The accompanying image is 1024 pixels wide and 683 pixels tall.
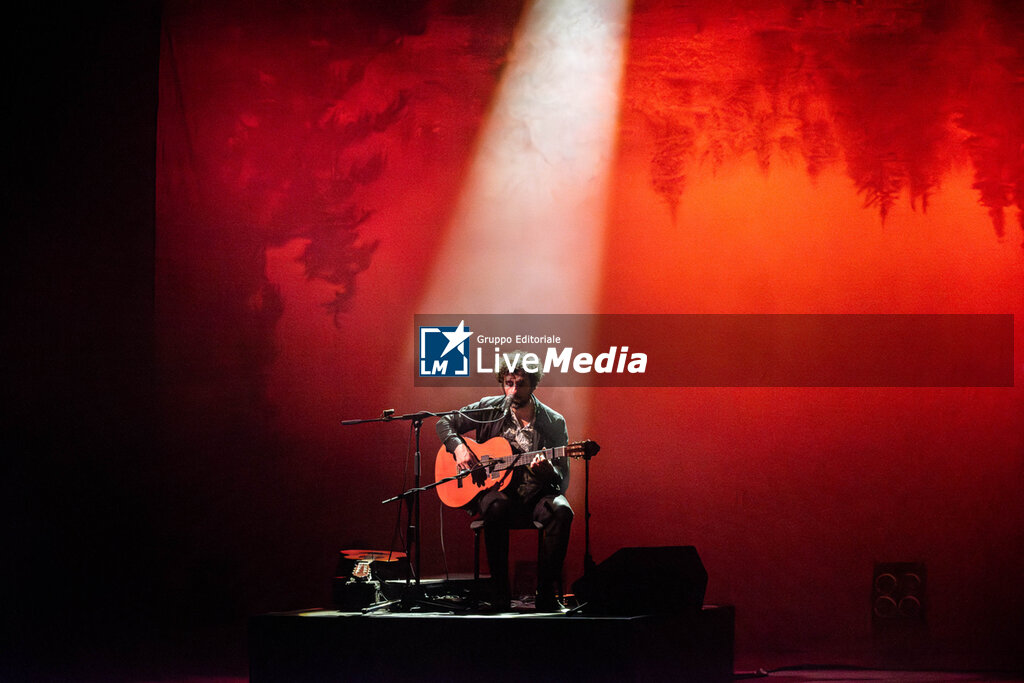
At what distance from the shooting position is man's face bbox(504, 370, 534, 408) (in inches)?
181

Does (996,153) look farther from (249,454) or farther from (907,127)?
(249,454)

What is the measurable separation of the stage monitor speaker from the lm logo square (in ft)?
5.71

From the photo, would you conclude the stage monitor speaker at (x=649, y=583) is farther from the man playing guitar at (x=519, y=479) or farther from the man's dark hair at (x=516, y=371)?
the man's dark hair at (x=516, y=371)

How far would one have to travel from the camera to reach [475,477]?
4.48m

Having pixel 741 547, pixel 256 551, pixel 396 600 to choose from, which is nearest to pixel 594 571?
pixel 396 600

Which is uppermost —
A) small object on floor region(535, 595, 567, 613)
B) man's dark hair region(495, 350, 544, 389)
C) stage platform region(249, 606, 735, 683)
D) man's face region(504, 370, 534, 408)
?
man's dark hair region(495, 350, 544, 389)

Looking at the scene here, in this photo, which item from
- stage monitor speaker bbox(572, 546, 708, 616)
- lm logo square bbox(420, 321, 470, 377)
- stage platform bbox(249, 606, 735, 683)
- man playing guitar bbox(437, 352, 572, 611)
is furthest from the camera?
lm logo square bbox(420, 321, 470, 377)

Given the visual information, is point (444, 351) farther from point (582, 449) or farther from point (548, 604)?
point (548, 604)

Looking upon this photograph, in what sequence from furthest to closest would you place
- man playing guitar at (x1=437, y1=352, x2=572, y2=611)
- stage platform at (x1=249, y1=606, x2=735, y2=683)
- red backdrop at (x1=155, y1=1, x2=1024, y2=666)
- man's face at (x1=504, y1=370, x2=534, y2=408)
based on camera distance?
red backdrop at (x1=155, y1=1, x2=1024, y2=666) → man's face at (x1=504, y1=370, x2=534, y2=408) → man playing guitar at (x1=437, y1=352, x2=572, y2=611) → stage platform at (x1=249, y1=606, x2=735, y2=683)

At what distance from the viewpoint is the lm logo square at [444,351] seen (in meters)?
5.40

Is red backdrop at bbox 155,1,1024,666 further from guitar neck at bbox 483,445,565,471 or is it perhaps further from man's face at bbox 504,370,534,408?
guitar neck at bbox 483,445,565,471

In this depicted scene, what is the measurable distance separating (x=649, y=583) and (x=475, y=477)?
3.25 feet

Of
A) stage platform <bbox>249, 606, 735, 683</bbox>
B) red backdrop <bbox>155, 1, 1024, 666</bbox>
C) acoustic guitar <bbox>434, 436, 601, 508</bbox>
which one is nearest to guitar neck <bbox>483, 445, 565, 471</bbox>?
acoustic guitar <bbox>434, 436, 601, 508</bbox>

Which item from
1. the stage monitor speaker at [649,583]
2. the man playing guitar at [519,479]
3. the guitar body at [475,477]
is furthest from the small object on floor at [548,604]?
the guitar body at [475,477]
